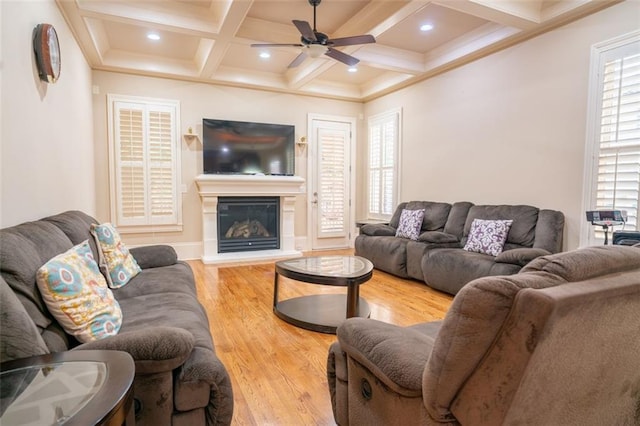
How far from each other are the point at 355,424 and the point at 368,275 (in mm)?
1427

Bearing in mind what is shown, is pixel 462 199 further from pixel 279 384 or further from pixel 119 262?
pixel 119 262

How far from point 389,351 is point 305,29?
2839 mm

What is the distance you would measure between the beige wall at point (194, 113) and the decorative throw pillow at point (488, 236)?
306 cm

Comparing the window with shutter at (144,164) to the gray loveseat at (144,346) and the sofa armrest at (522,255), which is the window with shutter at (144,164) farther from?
the sofa armrest at (522,255)

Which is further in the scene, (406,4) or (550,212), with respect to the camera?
(550,212)

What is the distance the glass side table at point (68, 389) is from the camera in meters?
0.84

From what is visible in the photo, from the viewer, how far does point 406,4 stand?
3111 mm

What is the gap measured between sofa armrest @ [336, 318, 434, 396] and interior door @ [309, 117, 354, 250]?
191 inches

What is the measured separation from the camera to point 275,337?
2.70 meters

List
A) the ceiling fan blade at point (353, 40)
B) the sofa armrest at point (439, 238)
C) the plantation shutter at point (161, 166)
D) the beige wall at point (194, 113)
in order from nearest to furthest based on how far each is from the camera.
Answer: the ceiling fan blade at point (353, 40), the sofa armrest at point (439, 238), the beige wall at point (194, 113), the plantation shutter at point (161, 166)

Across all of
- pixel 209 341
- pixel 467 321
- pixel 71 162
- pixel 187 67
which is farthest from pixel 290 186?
pixel 467 321

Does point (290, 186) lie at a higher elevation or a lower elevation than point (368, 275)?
higher

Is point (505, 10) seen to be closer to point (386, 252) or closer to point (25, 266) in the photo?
point (386, 252)

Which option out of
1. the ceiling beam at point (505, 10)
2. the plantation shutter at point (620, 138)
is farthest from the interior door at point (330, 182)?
the plantation shutter at point (620, 138)
